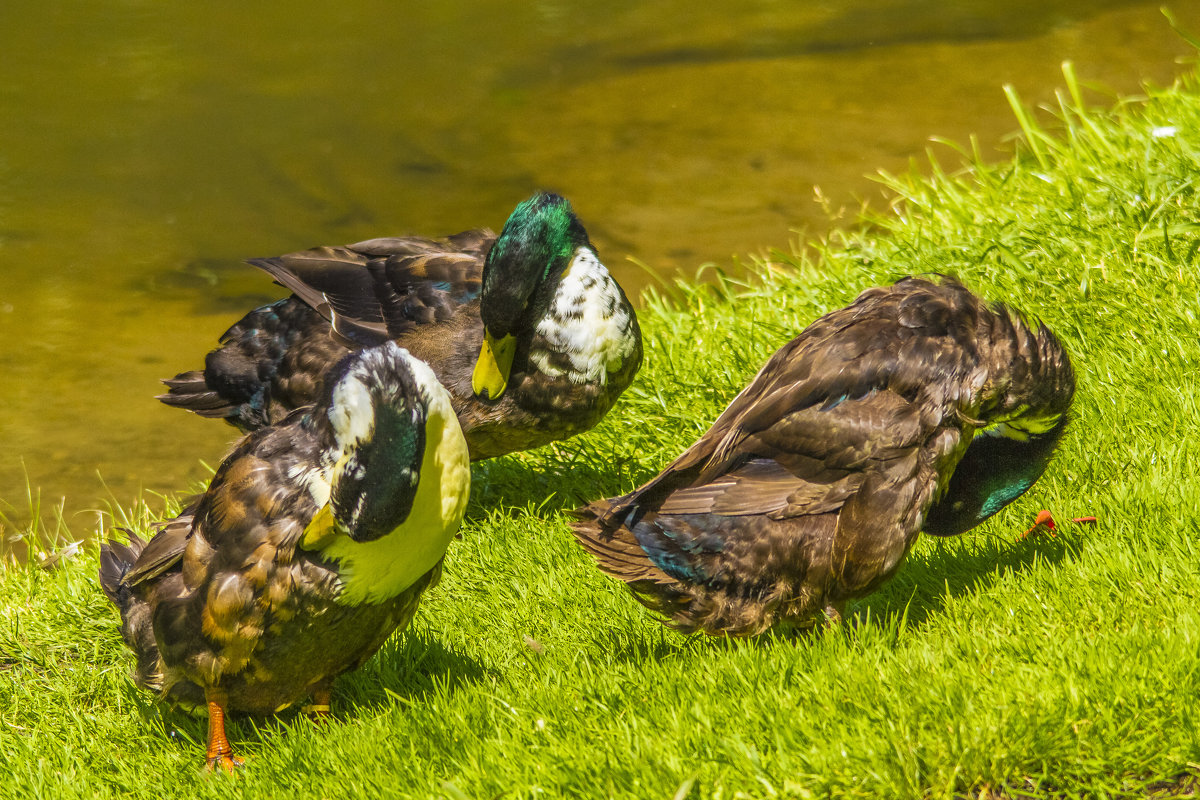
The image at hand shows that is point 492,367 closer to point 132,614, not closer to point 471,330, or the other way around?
point 471,330

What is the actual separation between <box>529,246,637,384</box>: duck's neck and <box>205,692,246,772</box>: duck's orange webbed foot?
6.12 ft

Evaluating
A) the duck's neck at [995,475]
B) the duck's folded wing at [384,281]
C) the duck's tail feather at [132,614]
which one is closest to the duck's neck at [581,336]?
the duck's folded wing at [384,281]

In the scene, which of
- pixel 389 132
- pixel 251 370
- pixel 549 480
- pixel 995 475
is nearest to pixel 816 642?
pixel 995 475

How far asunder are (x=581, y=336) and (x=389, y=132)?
6.06m

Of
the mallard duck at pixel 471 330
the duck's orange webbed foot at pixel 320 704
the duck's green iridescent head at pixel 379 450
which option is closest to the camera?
the duck's green iridescent head at pixel 379 450

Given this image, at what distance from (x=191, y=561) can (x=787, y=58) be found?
28.9 ft

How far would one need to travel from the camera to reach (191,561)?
3.66 metres

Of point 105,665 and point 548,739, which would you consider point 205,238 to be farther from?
point 548,739

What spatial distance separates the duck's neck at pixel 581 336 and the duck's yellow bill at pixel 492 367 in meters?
0.11

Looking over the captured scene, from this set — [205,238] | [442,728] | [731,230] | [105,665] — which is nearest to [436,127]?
[205,238]

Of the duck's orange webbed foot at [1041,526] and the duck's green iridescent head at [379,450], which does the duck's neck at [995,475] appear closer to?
the duck's orange webbed foot at [1041,526]

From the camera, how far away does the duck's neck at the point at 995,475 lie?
3.96m

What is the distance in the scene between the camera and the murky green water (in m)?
7.99

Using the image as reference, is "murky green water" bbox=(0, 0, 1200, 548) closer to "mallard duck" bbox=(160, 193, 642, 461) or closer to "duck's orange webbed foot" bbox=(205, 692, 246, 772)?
"mallard duck" bbox=(160, 193, 642, 461)
